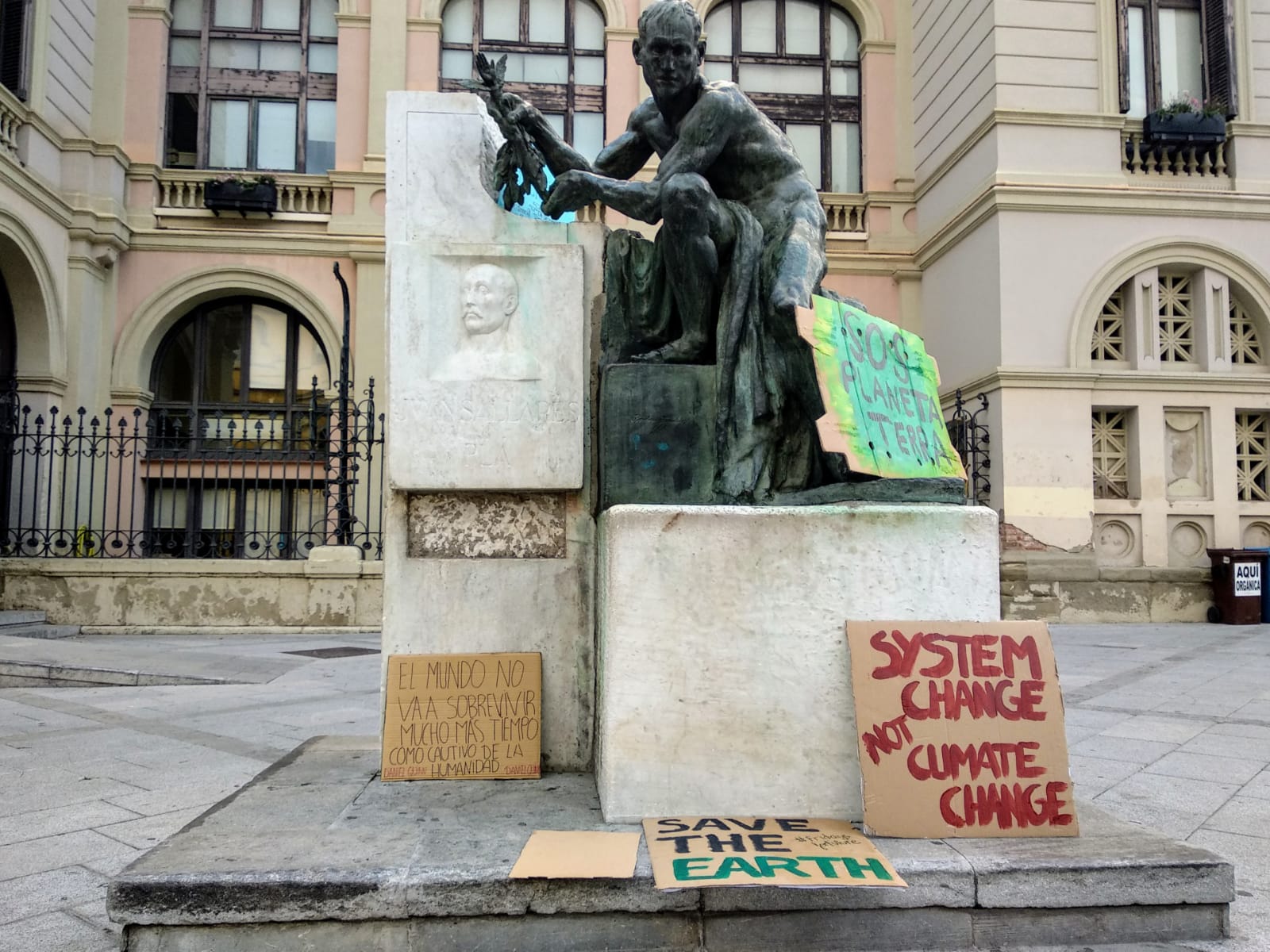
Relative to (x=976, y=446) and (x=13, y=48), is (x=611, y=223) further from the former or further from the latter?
(x=13, y=48)

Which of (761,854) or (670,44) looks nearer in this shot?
(761,854)

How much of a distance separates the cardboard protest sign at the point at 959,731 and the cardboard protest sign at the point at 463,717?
1.17 meters

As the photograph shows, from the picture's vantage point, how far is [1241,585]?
39.1 ft

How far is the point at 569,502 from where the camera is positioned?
3305 mm

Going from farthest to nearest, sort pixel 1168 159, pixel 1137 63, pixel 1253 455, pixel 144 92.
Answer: pixel 144 92 < pixel 1137 63 < pixel 1168 159 < pixel 1253 455

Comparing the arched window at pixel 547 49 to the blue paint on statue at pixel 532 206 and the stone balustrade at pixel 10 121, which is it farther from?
the blue paint on statue at pixel 532 206

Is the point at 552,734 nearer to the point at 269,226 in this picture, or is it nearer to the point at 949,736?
the point at 949,736

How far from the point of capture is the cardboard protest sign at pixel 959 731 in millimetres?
2543

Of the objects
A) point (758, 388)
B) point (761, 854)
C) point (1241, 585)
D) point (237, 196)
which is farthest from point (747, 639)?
point (237, 196)

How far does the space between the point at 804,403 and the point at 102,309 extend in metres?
14.4

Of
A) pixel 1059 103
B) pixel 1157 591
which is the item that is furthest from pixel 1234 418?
pixel 1059 103

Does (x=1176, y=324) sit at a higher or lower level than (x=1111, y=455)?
higher

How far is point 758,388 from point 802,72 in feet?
48.9

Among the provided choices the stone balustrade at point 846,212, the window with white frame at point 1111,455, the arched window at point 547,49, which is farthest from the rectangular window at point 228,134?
the window with white frame at point 1111,455
